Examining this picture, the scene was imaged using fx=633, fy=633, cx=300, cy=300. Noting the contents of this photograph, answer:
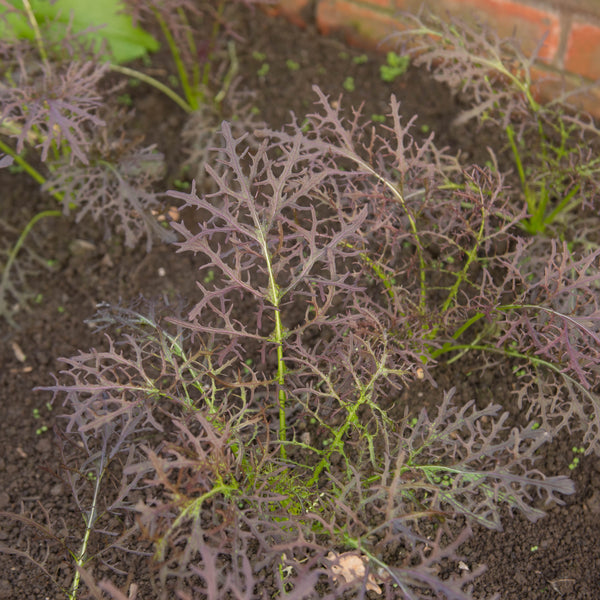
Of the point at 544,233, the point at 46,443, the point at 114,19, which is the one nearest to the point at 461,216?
the point at 544,233

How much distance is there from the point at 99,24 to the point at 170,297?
879 millimetres

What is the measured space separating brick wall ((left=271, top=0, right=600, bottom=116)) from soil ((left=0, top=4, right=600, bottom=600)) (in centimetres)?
12

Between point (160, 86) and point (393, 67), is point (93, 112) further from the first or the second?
point (393, 67)

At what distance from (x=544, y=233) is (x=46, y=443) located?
3.85 feet

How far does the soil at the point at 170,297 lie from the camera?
111 cm

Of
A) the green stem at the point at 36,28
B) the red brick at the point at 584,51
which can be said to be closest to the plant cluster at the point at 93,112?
the green stem at the point at 36,28

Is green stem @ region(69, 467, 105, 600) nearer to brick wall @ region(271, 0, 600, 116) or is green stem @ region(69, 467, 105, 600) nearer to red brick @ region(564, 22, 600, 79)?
brick wall @ region(271, 0, 600, 116)

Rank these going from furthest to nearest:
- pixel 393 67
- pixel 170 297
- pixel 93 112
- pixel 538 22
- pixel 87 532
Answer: pixel 393 67 < pixel 538 22 < pixel 93 112 < pixel 170 297 < pixel 87 532

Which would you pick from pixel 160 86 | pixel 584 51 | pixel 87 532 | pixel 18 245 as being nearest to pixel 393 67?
pixel 584 51

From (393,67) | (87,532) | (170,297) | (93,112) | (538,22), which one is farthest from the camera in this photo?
(393,67)

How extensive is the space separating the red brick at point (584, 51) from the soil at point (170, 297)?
Answer: 31 centimetres

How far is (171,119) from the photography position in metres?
1.83

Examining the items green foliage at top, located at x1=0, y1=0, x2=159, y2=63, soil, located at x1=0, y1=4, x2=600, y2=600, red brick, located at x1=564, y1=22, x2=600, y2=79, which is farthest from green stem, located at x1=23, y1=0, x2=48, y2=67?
red brick, located at x1=564, y1=22, x2=600, y2=79

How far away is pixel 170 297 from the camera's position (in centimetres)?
147
